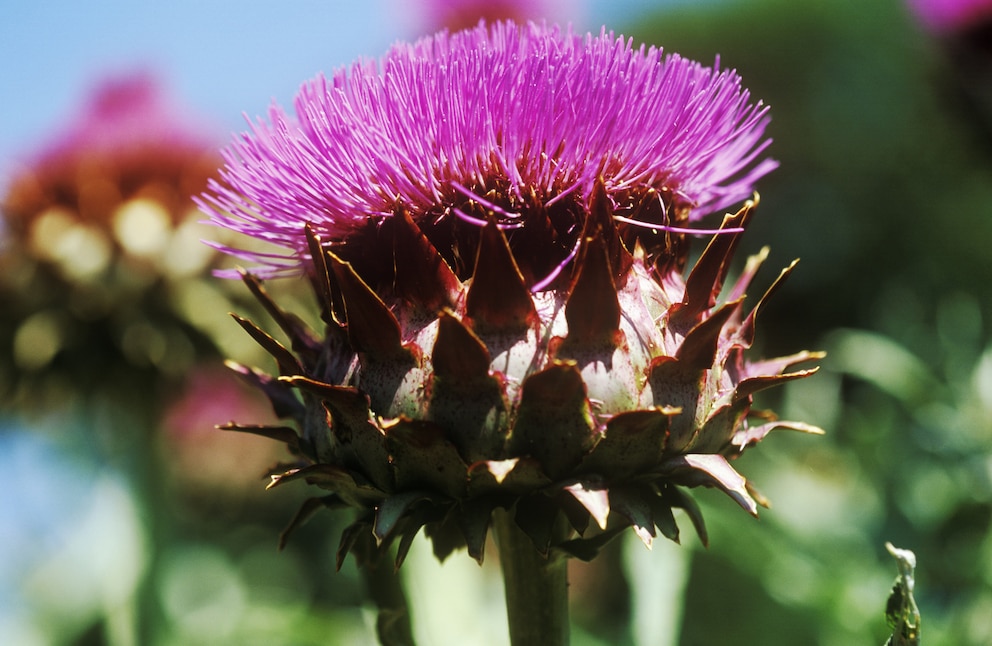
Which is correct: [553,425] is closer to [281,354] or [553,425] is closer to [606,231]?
[606,231]

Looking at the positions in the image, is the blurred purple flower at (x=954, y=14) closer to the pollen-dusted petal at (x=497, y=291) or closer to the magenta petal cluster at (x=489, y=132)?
the magenta petal cluster at (x=489, y=132)

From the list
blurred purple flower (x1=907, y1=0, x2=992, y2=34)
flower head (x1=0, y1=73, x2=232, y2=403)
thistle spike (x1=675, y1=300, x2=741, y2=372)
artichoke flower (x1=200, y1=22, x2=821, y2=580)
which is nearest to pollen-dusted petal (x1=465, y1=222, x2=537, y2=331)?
artichoke flower (x1=200, y1=22, x2=821, y2=580)

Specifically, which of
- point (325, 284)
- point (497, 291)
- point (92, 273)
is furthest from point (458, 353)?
point (92, 273)

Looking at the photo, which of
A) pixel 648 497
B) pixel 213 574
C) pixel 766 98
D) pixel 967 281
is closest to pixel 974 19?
pixel 648 497

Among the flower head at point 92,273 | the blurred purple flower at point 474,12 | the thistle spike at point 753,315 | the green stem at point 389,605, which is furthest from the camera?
the blurred purple flower at point 474,12

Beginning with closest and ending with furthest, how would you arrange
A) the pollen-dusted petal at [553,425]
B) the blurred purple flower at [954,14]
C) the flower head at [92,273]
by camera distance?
the pollen-dusted petal at [553,425]
the flower head at [92,273]
the blurred purple flower at [954,14]

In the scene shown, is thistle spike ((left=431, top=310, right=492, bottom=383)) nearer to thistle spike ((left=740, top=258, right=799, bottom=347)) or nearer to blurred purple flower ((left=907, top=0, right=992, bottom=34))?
thistle spike ((left=740, top=258, right=799, bottom=347))

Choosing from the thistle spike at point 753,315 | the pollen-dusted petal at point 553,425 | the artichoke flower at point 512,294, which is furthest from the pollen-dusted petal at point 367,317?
the thistle spike at point 753,315
